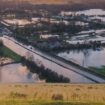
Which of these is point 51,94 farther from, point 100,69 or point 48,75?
point 100,69

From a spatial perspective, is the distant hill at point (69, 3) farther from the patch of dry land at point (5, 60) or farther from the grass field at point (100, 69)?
the grass field at point (100, 69)

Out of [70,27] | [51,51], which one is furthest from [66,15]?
[51,51]

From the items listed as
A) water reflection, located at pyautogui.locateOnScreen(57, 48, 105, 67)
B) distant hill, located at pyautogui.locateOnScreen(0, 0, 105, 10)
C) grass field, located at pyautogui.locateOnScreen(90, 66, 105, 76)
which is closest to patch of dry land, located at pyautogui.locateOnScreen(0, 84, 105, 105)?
grass field, located at pyautogui.locateOnScreen(90, 66, 105, 76)

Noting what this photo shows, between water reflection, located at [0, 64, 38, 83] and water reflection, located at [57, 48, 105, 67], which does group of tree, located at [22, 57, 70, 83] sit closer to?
water reflection, located at [0, 64, 38, 83]

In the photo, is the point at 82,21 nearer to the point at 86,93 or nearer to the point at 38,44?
the point at 38,44

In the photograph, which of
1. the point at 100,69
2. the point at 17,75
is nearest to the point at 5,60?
the point at 17,75

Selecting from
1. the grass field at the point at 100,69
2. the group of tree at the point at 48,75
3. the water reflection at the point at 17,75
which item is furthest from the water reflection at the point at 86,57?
the water reflection at the point at 17,75
